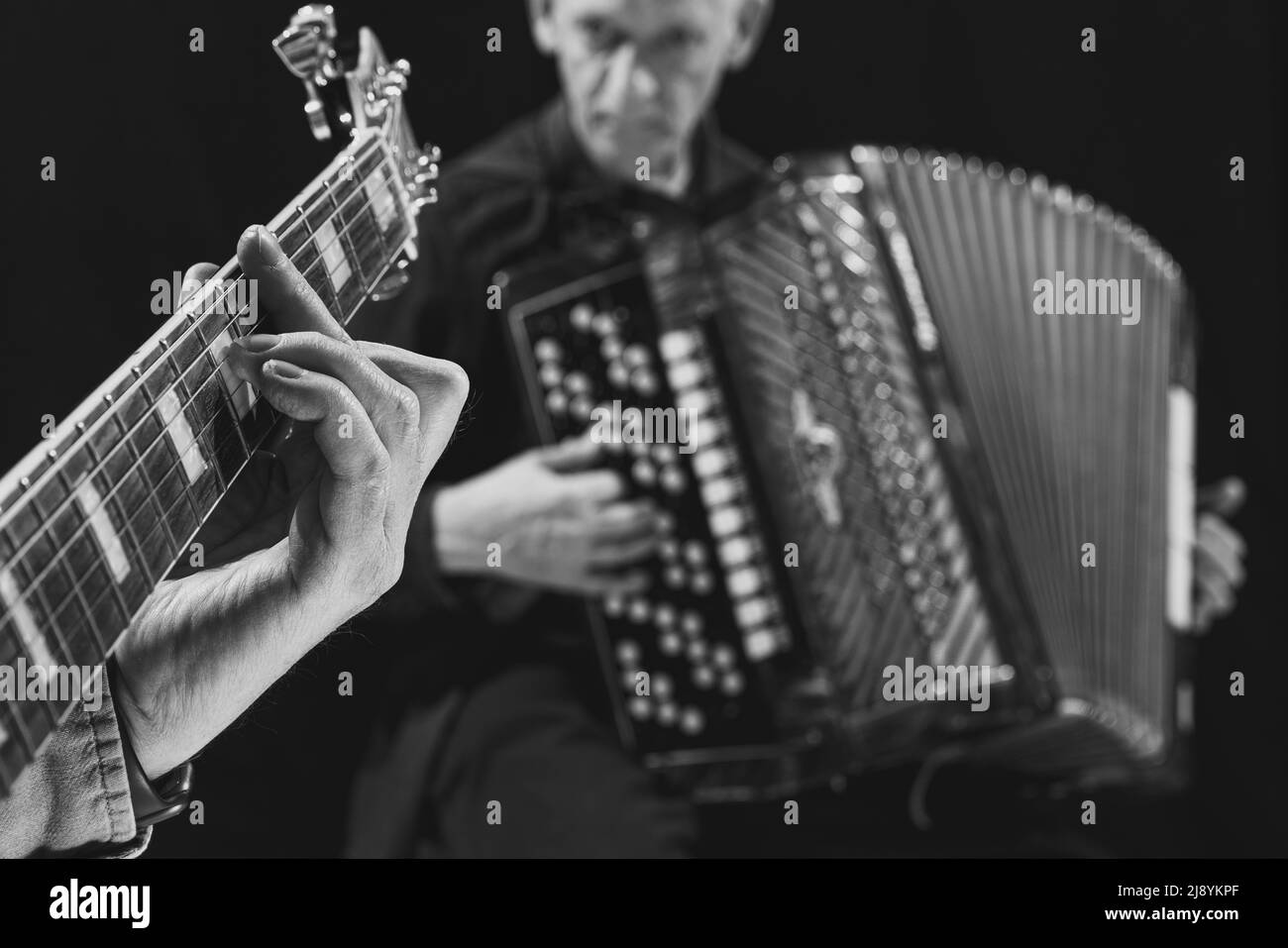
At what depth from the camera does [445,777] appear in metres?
1.18

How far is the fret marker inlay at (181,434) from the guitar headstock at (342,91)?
0.26 meters

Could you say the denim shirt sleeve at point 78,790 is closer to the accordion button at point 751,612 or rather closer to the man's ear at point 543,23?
the accordion button at point 751,612

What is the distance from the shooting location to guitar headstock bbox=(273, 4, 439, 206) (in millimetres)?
744

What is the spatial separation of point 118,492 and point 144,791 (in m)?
0.15

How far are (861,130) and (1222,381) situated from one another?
1.58 feet

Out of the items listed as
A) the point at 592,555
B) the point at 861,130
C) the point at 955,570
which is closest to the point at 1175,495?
the point at 955,570

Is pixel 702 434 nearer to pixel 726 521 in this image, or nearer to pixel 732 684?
pixel 726 521

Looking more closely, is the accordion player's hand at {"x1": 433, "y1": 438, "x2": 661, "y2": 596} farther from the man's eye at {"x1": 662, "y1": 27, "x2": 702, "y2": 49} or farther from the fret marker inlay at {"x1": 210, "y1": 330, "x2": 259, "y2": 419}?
the fret marker inlay at {"x1": 210, "y1": 330, "x2": 259, "y2": 419}

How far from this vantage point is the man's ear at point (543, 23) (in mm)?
1287

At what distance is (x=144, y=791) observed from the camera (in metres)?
0.59

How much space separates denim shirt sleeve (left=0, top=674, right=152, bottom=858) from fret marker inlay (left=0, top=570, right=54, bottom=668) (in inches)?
4.5

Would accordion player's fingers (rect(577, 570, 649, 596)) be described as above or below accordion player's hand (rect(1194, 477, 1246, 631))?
above

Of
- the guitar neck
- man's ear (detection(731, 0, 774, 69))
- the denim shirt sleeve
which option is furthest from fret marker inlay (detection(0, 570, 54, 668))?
man's ear (detection(731, 0, 774, 69))
